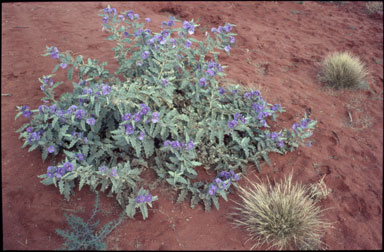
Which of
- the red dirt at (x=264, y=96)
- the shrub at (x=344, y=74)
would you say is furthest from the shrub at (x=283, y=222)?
the shrub at (x=344, y=74)

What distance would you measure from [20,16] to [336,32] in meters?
6.93

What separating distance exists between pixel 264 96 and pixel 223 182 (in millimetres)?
1836

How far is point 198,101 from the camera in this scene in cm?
287

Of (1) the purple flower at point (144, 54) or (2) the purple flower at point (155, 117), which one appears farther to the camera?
(1) the purple flower at point (144, 54)

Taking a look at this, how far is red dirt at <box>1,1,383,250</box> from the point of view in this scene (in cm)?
227

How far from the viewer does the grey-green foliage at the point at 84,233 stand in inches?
80.1

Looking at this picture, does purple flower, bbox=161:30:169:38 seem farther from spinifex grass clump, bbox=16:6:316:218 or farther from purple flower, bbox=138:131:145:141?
purple flower, bbox=138:131:145:141

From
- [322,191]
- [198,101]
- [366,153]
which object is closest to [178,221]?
[198,101]

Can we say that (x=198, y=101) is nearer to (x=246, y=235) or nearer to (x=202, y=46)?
(x=202, y=46)

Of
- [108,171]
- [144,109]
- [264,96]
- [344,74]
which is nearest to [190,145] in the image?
[144,109]

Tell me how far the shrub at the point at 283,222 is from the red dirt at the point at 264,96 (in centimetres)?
13

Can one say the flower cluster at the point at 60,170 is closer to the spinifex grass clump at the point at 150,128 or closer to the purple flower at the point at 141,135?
the spinifex grass clump at the point at 150,128

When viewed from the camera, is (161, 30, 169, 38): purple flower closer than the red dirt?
No

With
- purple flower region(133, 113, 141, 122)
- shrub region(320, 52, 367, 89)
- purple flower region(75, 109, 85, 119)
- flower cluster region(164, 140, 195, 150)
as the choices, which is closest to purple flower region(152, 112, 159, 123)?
purple flower region(133, 113, 141, 122)
